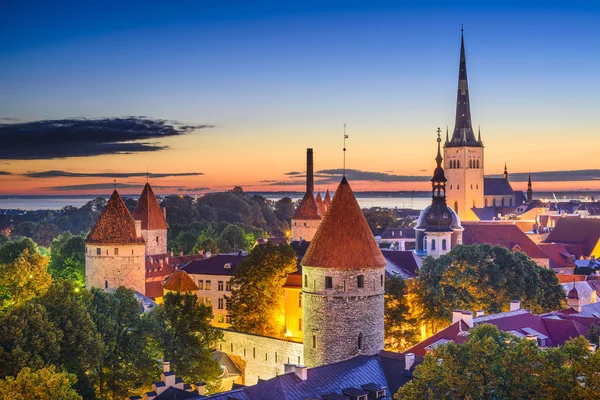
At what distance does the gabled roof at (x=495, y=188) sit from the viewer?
15262 centimetres

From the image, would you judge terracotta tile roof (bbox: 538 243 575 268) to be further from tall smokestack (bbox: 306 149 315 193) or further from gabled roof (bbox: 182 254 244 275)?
gabled roof (bbox: 182 254 244 275)

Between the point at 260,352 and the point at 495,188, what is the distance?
4530 inches

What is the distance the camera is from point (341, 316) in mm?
37750

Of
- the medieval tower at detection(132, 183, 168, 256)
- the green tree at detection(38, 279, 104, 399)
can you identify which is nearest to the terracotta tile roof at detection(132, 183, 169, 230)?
the medieval tower at detection(132, 183, 168, 256)

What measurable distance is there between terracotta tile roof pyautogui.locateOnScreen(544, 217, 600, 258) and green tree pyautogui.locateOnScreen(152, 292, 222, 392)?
6345 cm

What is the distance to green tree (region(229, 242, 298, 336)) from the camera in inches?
2008

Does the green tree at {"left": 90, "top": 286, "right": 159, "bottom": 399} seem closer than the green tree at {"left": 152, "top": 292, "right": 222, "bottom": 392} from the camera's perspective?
Yes

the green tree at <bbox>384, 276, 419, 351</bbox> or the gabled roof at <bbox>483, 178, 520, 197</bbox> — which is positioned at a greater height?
the gabled roof at <bbox>483, 178, 520, 197</bbox>

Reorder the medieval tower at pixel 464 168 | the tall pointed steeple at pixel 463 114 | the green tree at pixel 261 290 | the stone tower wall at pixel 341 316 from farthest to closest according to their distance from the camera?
the medieval tower at pixel 464 168 < the tall pointed steeple at pixel 463 114 < the green tree at pixel 261 290 < the stone tower wall at pixel 341 316

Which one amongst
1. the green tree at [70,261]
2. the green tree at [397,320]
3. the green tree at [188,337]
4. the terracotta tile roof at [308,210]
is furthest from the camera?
the terracotta tile roof at [308,210]

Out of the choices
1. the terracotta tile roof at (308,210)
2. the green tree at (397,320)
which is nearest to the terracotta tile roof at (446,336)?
the green tree at (397,320)

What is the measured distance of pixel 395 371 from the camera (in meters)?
35.7

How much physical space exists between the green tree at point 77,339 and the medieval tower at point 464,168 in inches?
4172

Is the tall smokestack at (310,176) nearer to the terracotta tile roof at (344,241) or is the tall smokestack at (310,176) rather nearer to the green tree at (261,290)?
the green tree at (261,290)
